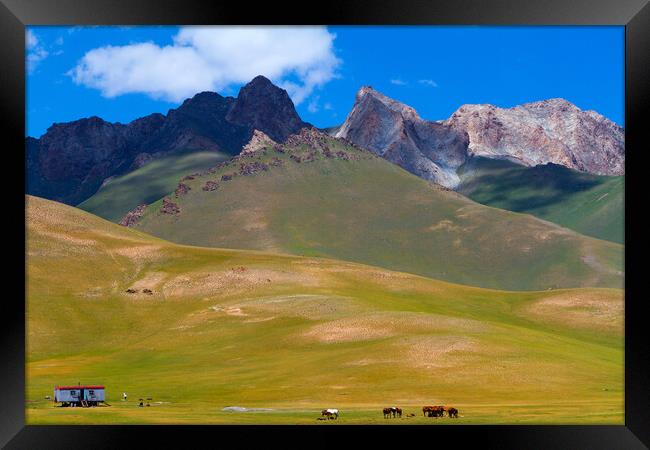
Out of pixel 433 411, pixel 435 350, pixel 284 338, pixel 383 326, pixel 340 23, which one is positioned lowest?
pixel 433 411

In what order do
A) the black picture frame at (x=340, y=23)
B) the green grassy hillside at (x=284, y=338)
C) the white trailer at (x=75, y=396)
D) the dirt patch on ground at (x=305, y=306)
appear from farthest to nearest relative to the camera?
the dirt patch on ground at (x=305, y=306) < the green grassy hillside at (x=284, y=338) < the white trailer at (x=75, y=396) < the black picture frame at (x=340, y=23)

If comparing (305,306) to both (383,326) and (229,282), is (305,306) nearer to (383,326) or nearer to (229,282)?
(383,326)

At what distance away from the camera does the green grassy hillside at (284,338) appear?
7019 centimetres

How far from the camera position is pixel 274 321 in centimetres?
12194

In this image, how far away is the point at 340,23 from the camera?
71.1ft

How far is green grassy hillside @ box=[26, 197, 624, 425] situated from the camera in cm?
7019

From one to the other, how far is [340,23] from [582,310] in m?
136

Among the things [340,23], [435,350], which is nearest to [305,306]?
[435,350]

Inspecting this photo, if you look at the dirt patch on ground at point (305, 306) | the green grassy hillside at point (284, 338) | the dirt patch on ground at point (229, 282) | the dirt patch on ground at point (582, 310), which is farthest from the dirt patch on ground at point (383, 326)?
the dirt patch on ground at point (582, 310)

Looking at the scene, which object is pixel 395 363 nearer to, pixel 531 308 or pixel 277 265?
pixel 531 308

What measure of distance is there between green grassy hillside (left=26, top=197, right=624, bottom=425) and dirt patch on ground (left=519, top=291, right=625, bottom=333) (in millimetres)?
376

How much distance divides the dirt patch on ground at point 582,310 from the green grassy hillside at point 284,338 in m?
0.38

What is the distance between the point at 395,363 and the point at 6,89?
69732 millimetres

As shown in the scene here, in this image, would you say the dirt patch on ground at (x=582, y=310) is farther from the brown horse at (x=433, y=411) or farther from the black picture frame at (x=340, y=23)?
the black picture frame at (x=340, y=23)
